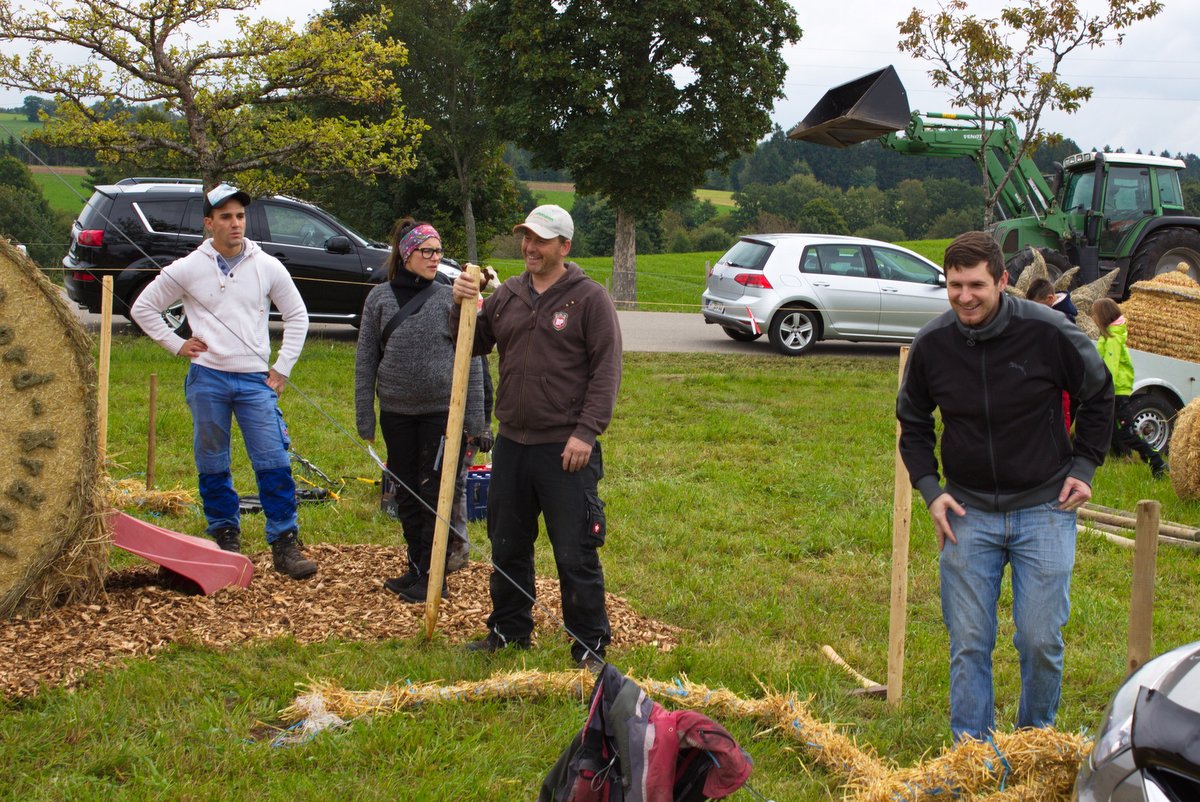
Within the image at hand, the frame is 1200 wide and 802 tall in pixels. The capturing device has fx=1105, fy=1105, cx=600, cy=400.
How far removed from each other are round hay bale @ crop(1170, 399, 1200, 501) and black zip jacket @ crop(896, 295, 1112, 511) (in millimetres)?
5257

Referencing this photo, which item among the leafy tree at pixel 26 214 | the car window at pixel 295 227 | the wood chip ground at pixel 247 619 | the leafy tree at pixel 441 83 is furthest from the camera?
the leafy tree at pixel 441 83

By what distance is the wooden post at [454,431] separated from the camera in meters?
4.70

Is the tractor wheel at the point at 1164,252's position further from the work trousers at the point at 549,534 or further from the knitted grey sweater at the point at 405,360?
the work trousers at the point at 549,534

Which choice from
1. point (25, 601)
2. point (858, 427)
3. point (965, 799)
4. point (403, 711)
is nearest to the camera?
point (965, 799)

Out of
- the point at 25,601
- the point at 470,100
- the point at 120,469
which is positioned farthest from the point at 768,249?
the point at 470,100

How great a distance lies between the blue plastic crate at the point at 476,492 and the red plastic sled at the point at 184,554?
77.1 inches

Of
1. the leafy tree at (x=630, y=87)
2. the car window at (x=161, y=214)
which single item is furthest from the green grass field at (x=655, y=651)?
Result: the leafy tree at (x=630, y=87)

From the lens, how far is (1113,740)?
2855 millimetres

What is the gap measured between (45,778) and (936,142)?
1797cm

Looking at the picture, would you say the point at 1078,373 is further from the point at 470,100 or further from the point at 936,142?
the point at 470,100

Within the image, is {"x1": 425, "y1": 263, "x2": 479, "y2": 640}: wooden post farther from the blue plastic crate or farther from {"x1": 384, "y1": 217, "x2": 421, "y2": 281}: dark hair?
the blue plastic crate

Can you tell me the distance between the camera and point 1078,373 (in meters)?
3.63

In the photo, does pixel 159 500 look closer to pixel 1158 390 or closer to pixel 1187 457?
pixel 1187 457

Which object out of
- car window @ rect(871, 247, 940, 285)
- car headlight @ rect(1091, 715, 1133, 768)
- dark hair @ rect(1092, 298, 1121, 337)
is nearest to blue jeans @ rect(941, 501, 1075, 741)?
car headlight @ rect(1091, 715, 1133, 768)
